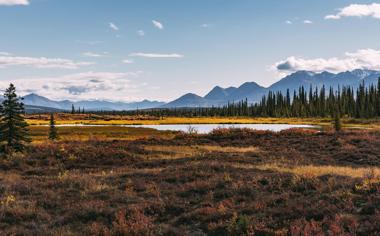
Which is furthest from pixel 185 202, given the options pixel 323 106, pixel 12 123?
pixel 323 106

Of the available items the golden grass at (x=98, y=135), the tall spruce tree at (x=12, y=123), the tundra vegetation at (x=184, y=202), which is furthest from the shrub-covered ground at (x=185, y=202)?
the golden grass at (x=98, y=135)

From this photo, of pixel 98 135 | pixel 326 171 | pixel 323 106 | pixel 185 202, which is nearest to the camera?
pixel 185 202

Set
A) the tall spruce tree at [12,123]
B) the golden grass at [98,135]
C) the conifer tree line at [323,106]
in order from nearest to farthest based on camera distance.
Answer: the tall spruce tree at [12,123]
the golden grass at [98,135]
the conifer tree line at [323,106]

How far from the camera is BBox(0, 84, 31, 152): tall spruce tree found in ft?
99.0

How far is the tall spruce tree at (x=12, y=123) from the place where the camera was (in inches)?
1188

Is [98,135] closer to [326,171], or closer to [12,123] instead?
[12,123]

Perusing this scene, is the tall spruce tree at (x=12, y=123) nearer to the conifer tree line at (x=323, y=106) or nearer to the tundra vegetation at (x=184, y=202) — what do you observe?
the tundra vegetation at (x=184, y=202)

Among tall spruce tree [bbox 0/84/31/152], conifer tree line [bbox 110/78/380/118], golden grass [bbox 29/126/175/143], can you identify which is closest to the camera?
tall spruce tree [bbox 0/84/31/152]

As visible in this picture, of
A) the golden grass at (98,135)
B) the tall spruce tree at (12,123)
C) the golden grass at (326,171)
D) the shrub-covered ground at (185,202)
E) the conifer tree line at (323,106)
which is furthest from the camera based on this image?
the conifer tree line at (323,106)

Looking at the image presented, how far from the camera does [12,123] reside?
102ft

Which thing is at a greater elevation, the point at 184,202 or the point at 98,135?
the point at 184,202

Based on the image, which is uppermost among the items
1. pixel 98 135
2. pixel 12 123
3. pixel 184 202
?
pixel 12 123

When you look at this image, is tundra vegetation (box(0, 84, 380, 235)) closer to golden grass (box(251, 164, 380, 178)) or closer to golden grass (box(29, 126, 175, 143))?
golden grass (box(251, 164, 380, 178))

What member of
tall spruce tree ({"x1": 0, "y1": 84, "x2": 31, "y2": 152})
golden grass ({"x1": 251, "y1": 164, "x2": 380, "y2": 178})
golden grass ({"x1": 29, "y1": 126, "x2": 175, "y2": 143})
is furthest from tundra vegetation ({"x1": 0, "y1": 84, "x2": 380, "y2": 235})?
golden grass ({"x1": 29, "y1": 126, "x2": 175, "y2": 143})
